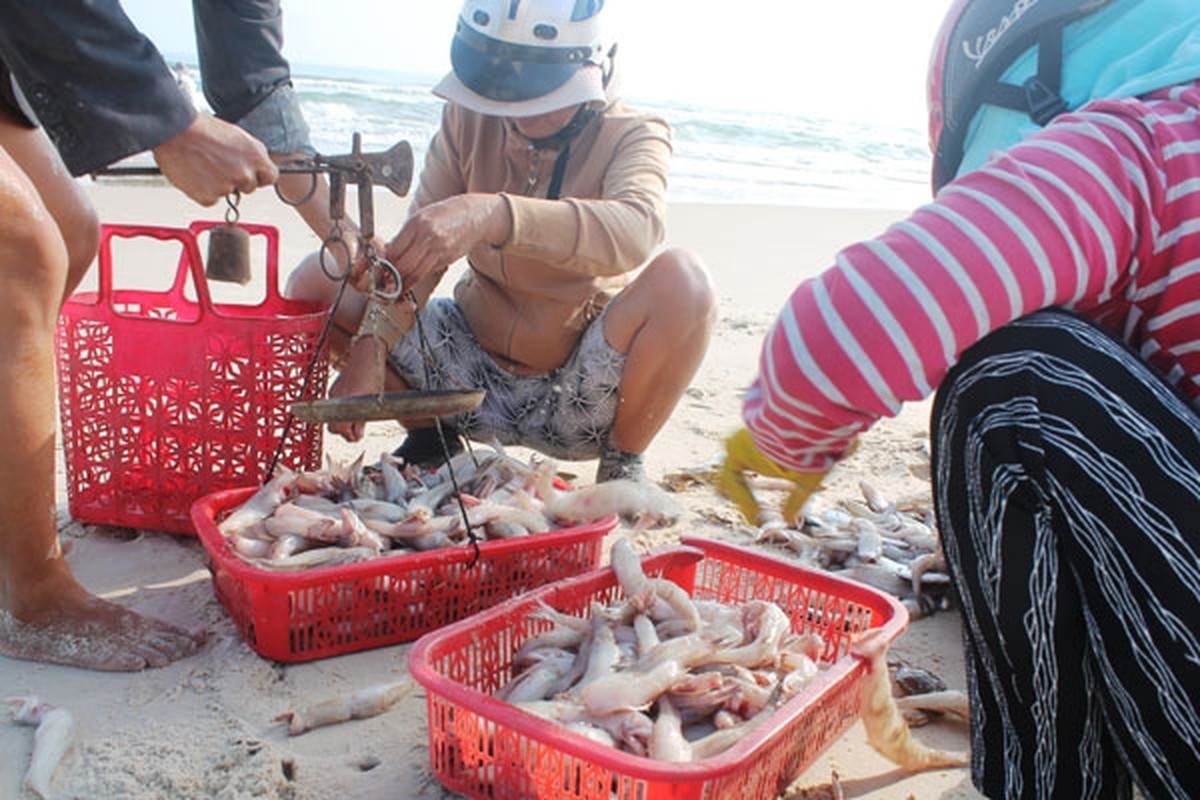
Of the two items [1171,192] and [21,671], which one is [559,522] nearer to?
[21,671]

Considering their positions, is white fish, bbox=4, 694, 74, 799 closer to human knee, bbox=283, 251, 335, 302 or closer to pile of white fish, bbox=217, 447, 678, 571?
pile of white fish, bbox=217, 447, 678, 571

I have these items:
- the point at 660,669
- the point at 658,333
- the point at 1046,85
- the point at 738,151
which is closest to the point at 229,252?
the point at 658,333

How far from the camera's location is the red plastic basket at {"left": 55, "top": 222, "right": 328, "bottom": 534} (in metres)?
3.19

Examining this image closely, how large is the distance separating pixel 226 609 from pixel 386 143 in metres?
15.2

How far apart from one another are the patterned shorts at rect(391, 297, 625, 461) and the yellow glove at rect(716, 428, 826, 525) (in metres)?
2.15

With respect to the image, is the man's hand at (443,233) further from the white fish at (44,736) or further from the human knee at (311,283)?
the white fish at (44,736)

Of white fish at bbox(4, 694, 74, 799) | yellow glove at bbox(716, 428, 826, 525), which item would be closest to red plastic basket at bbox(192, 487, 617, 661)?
white fish at bbox(4, 694, 74, 799)

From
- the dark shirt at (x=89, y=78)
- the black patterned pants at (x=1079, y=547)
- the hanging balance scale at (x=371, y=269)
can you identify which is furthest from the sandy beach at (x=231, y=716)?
the dark shirt at (x=89, y=78)

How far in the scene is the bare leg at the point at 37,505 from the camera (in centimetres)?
250

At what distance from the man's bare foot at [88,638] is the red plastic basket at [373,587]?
0.75ft

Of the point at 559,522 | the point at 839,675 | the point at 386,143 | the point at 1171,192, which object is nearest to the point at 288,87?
the point at 559,522

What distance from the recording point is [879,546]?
11.7ft

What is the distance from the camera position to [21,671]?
260 cm

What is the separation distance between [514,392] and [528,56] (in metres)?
1.25
